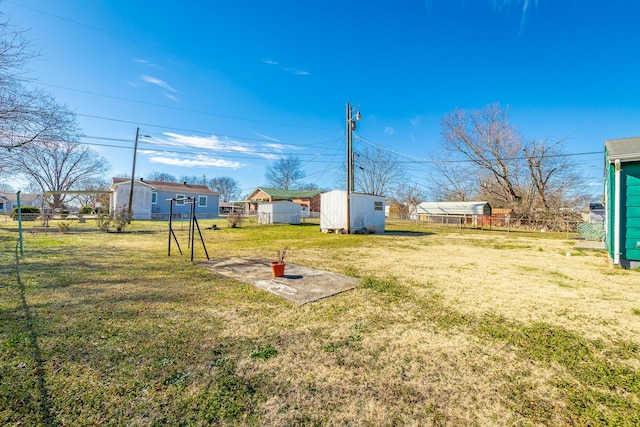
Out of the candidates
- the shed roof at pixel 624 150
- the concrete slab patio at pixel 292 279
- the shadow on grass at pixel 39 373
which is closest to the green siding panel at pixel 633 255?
the shed roof at pixel 624 150

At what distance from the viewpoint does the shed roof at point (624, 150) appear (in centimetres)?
596

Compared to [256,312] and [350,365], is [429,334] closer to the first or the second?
[350,365]

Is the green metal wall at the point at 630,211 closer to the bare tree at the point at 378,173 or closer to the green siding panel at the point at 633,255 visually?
the green siding panel at the point at 633,255

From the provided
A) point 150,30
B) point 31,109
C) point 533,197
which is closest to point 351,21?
point 150,30

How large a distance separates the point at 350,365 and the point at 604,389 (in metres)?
1.86

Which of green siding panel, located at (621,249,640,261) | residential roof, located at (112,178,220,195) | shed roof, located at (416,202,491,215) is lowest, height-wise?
green siding panel, located at (621,249,640,261)

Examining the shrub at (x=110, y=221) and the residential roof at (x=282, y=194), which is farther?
the residential roof at (x=282, y=194)

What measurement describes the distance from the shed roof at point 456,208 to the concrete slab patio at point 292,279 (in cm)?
2544

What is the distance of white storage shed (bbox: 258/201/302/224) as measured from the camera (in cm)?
2280

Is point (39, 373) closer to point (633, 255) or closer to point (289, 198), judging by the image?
point (633, 255)

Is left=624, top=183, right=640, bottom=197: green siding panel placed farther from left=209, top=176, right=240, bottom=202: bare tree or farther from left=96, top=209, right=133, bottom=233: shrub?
left=209, top=176, right=240, bottom=202: bare tree

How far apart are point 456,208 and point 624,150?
899 inches

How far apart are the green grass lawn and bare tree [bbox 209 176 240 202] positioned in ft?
178

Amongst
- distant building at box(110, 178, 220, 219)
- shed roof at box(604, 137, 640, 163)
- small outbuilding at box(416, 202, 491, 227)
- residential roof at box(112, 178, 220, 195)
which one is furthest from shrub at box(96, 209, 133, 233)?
small outbuilding at box(416, 202, 491, 227)
